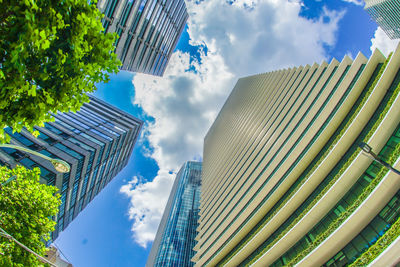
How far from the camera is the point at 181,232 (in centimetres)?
6806

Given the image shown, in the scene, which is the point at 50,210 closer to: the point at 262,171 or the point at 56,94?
the point at 56,94

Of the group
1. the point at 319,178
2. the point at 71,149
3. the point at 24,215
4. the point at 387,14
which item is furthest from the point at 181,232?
the point at 387,14

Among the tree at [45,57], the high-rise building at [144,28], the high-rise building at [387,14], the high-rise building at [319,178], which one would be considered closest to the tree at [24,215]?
the tree at [45,57]

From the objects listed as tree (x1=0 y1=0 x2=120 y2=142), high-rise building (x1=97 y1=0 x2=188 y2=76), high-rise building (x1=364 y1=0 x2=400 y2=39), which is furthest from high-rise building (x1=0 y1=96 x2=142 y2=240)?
high-rise building (x1=364 y1=0 x2=400 y2=39)

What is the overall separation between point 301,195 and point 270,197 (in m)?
4.66

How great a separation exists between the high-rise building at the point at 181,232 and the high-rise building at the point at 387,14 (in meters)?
150

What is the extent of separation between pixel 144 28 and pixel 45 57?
1377 inches

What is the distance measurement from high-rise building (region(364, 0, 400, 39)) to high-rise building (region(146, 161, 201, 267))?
149719mm

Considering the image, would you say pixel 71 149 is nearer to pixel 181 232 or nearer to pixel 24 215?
pixel 24 215

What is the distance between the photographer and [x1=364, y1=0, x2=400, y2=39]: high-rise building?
10350 centimetres

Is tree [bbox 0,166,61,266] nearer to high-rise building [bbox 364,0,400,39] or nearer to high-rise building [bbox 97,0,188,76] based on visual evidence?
high-rise building [bbox 97,0,188,76]

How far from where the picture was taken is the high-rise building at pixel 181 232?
58.8 meters

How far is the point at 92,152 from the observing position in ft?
90.9

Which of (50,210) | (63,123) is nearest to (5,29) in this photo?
(50,210)
